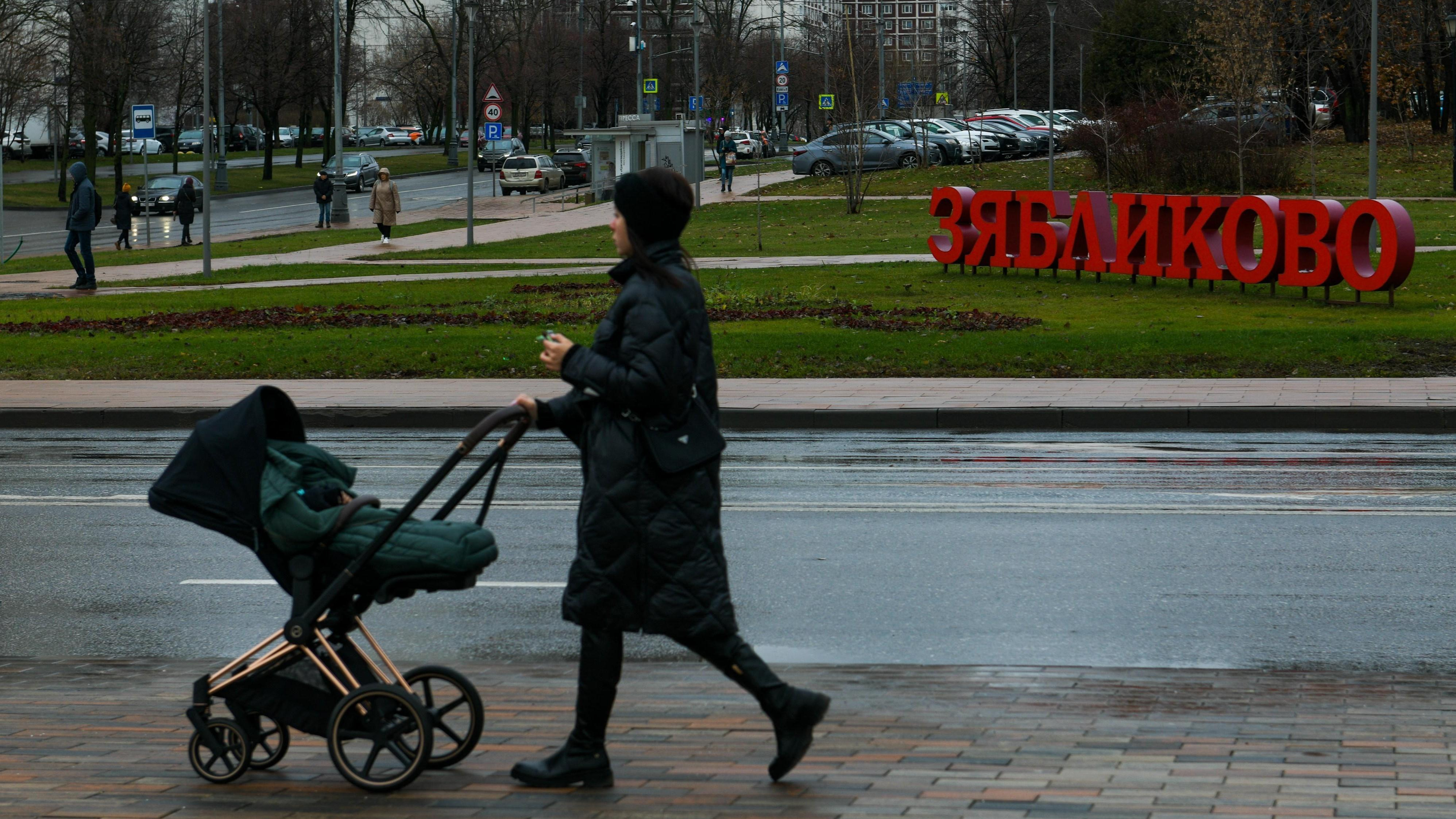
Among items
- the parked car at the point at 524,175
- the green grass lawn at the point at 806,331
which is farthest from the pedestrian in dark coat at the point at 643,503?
the parked car at the point at 524,175

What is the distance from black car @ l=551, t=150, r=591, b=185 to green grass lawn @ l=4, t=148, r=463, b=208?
371 inches

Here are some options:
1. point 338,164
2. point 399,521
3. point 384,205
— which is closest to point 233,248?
point 384,205

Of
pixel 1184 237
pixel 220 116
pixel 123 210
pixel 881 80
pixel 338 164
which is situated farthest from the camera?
pixel 220 116

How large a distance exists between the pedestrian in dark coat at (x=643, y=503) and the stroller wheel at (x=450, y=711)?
0.20 metres

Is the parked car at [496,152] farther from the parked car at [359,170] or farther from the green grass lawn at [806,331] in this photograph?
the green grass lawn at [806,331]

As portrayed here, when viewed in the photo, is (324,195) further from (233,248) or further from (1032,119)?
(1032,119)

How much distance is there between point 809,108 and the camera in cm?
11256

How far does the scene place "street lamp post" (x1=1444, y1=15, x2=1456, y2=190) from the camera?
34375 mm

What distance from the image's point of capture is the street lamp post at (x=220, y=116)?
6975cm

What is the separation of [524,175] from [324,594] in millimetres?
58320

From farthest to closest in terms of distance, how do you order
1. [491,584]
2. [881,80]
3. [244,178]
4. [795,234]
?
1. [244,178]
2. [881,80]
3. [795,234]
4. [491,584]

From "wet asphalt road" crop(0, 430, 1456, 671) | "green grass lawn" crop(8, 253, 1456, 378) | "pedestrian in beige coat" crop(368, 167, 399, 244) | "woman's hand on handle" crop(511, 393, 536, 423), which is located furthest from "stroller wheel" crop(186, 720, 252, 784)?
"pedestrian in beige coat" crop(368, 167, 399, 244)

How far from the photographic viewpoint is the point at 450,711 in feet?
16.8

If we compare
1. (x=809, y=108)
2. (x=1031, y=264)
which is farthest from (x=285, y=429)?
(x=809, y=108)
